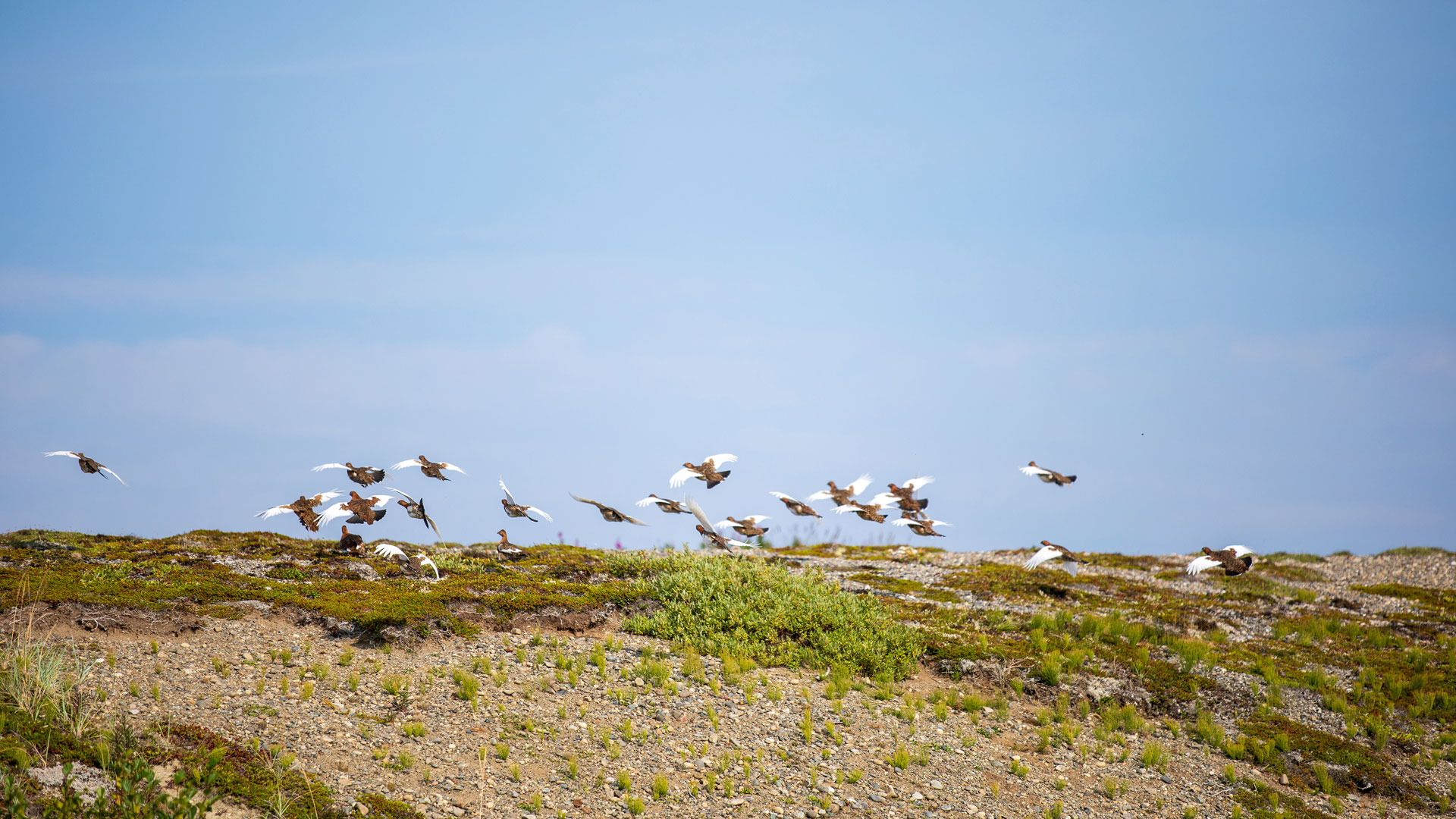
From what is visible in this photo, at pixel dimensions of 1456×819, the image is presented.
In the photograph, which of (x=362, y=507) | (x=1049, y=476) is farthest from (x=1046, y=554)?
(x=362, y=507)

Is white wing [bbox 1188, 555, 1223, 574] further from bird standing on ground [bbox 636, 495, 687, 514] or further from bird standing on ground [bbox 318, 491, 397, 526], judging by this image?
bird standing on ground [bbox 318, 491, 397, 526]

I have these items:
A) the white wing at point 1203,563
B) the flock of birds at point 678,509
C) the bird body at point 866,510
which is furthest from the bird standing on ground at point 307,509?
the white wing at point 1203,563

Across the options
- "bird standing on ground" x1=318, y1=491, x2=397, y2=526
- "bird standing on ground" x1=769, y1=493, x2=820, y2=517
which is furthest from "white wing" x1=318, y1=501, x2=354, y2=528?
"bird standing on ground" x1=769, y1=493, x2=820, y2=517

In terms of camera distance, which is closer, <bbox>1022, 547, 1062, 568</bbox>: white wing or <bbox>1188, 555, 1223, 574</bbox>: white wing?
<bbox>1022, 547, 1062, 568</bbox>: white wing

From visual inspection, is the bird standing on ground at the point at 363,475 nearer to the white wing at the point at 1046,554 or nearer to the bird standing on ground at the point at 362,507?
the bird standing on ground at the point at 362,507

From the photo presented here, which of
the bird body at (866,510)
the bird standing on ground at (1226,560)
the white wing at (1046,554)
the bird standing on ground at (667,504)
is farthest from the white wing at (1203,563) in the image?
the bird standing on ground at (667,504)

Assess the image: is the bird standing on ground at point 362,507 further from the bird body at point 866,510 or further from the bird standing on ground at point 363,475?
the bird body at point 866,510

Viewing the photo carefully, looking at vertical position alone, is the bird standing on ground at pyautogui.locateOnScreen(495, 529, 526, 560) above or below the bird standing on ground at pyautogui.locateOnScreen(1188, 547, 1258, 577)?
below

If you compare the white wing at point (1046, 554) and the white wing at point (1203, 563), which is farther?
the white wing at point (1203, 563)

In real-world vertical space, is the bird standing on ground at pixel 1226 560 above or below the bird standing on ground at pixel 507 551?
above

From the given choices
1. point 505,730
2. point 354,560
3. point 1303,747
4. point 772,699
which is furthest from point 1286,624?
point 354,560

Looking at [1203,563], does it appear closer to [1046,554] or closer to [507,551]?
[1046,554]

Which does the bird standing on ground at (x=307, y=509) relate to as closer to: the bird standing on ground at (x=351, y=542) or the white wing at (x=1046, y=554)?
the bird standing on ground at (x=351, y=542)

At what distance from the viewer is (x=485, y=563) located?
16703 millimetres
